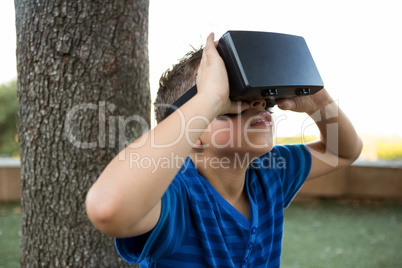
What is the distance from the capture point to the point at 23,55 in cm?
176

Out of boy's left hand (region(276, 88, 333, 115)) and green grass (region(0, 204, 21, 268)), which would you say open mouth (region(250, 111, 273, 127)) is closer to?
boy's left hand (region(276, 88, 333, 115))

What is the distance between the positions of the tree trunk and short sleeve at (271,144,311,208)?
76 cm

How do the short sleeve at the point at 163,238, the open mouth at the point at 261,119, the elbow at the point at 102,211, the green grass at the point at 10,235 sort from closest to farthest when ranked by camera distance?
the elbow at the point at 102,211
the short sleeve at the point at 163,238
the open mouth at the point at 261,119
the green grass at the point at 10,235

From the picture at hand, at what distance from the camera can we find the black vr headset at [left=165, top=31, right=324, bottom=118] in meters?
1.10

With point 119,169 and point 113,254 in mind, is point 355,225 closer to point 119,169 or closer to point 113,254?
point 113,254

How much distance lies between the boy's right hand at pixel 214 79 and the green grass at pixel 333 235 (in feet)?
7.77

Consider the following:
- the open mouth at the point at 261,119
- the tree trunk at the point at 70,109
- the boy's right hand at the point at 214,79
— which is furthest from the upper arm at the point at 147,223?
the tree trunk at the point at 70,109

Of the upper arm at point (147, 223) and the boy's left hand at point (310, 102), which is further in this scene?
the boy's left hand at point (310, 102)

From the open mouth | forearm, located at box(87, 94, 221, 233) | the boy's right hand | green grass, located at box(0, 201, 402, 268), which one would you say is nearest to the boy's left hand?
the open mouth

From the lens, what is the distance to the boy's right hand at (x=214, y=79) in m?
1.11

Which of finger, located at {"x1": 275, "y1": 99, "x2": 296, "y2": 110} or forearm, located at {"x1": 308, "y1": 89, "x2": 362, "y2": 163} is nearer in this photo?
finger, located at {"x1": 275, "y1": 99, "x2": 296, "y2": 110}

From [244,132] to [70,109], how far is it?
2.84 feet

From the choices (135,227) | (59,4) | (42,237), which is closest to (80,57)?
(59,4)

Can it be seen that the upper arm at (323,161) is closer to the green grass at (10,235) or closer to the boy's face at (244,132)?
the boy's face at (244,132)
